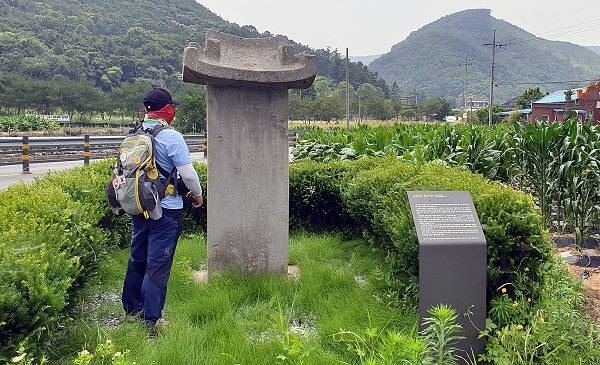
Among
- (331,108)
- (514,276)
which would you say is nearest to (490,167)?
(514,276)

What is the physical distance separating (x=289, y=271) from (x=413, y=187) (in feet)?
5.08

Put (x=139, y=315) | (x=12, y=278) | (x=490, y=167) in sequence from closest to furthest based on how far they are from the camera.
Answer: (x=12, y=278), (x=139, y=315), (x=490, y=167)

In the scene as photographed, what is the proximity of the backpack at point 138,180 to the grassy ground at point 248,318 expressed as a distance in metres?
0.79

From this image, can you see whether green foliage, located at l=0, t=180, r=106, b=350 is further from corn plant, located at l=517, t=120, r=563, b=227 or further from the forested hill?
the forested hill

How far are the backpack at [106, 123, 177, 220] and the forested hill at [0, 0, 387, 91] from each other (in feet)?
152

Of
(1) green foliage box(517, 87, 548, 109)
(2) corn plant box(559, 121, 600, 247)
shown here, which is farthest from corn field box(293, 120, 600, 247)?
(1) green foliage box(517, 87, 548, 109)

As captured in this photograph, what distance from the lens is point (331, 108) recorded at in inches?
2234

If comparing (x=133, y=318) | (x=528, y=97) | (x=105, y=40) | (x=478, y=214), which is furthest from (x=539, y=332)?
(x=105, y=40)

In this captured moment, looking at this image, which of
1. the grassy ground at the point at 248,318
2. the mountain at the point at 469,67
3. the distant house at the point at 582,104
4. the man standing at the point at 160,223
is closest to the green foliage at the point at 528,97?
the distant house at the point at 582,104

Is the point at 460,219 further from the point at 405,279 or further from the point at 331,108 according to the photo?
the point at 331,108

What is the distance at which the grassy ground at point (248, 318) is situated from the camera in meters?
2.99

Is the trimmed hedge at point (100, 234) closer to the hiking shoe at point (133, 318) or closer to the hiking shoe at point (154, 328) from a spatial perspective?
the hiking shoe at point (133, 318)

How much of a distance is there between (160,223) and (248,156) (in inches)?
51.7

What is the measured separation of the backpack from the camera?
3.31m
